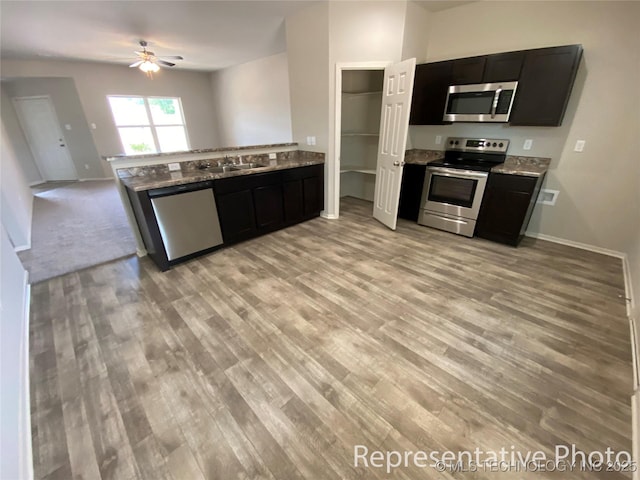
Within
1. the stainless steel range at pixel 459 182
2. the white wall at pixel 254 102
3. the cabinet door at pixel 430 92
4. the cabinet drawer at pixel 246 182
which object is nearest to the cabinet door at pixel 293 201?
the cabinet drawer at pixel 246 182

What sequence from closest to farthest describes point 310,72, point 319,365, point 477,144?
1. point 319,365
2. point 477,144
3. point 310,72

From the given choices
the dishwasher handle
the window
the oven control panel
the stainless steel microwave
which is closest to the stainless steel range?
the oven control panel

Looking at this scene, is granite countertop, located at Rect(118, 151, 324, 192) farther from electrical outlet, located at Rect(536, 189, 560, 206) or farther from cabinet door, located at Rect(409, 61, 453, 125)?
electrical outlet, located at Rect(536, 189, 560, 206)

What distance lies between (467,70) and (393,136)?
1.11 m

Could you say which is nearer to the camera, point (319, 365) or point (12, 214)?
point (319, 365)

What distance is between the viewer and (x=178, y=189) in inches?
107

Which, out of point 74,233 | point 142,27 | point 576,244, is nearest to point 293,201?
point 74,233

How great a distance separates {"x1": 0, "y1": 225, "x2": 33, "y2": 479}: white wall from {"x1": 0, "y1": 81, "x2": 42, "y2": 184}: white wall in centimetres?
617

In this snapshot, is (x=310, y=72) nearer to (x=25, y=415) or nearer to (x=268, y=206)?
(x=268, y=206)

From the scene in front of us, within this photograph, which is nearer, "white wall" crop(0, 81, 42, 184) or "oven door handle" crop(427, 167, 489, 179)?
"oven door handle" crop(427, 167, 489, 179)

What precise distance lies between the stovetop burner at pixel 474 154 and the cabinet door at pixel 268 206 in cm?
214

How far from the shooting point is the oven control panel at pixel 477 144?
3.39 m

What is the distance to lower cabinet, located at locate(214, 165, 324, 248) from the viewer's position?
3.17 meters

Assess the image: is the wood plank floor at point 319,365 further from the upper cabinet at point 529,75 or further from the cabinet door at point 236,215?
the upper cabinet at point 529,75
